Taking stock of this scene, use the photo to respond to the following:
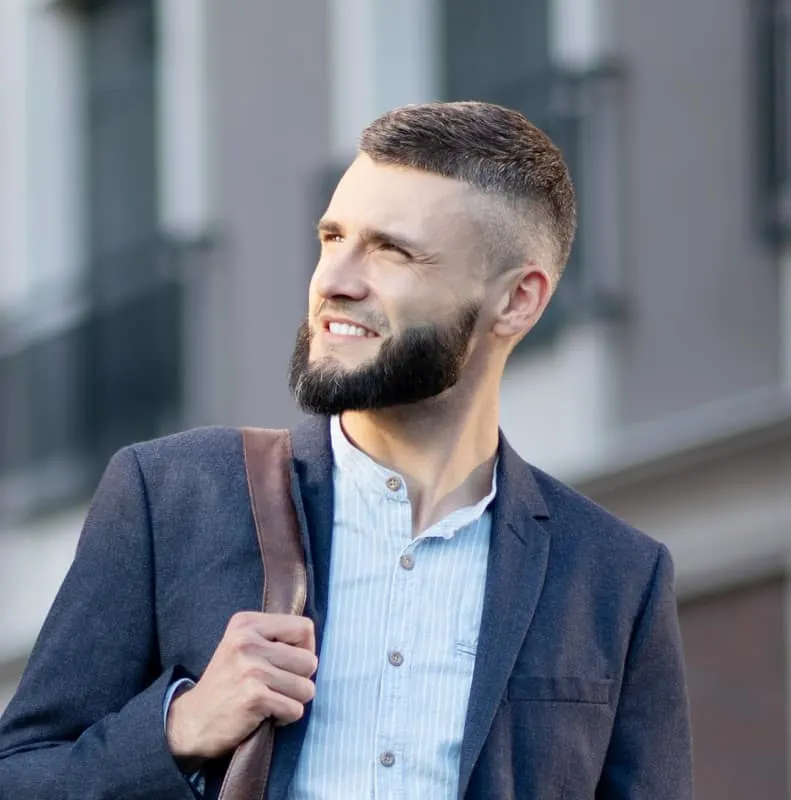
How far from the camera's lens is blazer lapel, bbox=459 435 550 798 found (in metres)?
3.71

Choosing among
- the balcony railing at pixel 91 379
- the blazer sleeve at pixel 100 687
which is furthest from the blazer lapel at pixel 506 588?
the balcony railing at pixel 91 379

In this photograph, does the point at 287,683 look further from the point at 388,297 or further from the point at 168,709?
the point at 388,297

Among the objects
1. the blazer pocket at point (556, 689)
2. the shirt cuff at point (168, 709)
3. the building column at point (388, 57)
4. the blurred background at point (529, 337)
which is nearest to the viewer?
the shirt cuff at point (168, 709)

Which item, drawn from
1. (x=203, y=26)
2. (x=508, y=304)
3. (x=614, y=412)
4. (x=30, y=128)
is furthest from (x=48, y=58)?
(x=508, y=304)

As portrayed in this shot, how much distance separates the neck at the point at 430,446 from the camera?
3918 mm

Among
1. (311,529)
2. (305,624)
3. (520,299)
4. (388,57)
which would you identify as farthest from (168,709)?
(388,57)

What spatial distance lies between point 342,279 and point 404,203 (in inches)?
5.9

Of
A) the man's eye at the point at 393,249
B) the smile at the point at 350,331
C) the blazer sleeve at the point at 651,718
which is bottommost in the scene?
the blazer sleeve at the point at 651,718

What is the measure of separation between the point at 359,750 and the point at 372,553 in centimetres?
30

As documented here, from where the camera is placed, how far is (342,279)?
12.5 feet

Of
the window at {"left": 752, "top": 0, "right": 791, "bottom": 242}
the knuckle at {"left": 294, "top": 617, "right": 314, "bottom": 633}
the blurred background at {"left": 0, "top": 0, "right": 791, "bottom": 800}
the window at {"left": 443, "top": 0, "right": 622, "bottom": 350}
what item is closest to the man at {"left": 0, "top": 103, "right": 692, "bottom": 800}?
the knuckle at {"left": 294, "top": 617, "right": 314, "bottom": 633}

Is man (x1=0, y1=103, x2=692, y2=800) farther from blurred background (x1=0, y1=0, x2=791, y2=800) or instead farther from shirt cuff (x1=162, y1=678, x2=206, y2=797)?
blurred background (x1=0, y1=0, x2=791, y2=800)

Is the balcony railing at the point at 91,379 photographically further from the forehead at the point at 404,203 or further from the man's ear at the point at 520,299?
the forehead at the point at 404,203

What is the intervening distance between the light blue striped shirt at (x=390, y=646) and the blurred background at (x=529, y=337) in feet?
17.0
